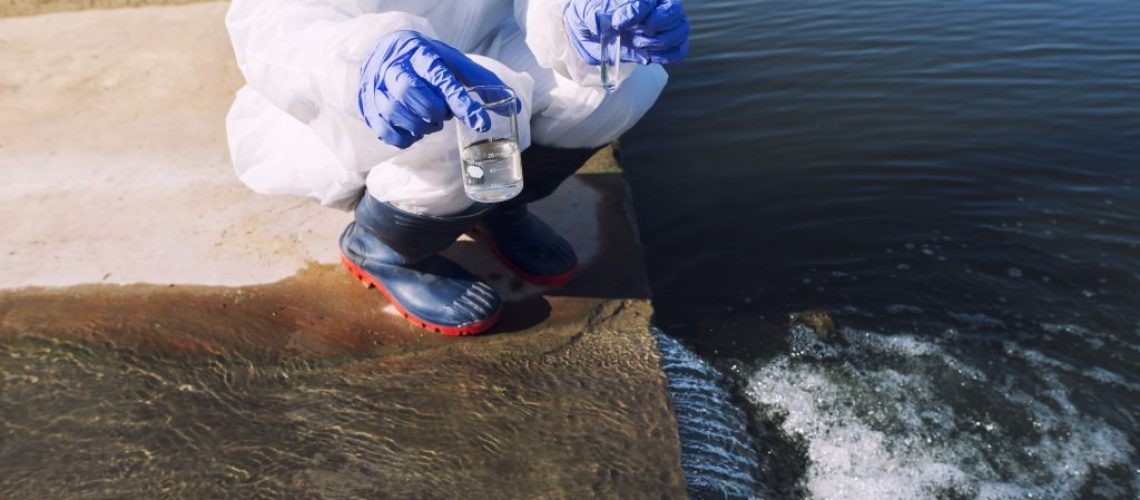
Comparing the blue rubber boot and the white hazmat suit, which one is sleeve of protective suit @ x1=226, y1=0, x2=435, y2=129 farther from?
the blue rubber boot

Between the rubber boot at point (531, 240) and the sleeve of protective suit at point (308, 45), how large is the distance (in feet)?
2.31

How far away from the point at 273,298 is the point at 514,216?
0.72 m

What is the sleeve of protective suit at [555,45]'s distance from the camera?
7.21 ft

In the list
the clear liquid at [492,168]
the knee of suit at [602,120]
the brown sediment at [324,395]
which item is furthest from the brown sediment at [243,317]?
the clear liquid at [492,168]

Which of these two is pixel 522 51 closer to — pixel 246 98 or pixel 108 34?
pixel 246 98

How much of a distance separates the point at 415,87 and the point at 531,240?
3.44ft

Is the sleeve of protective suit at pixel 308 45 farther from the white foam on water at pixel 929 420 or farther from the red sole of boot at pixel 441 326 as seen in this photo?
the white foam on water at pixel 929 420

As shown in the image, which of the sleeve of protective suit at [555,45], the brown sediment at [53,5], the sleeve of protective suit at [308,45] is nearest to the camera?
the sleeve of protective suit at [308,45]

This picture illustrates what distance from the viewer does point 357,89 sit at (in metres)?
1.86

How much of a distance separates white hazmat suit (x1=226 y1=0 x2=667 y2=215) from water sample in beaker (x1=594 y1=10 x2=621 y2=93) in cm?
7

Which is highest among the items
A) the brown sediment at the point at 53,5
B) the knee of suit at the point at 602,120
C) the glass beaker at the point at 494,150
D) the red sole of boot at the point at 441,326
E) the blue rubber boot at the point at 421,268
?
the glass beaker at the point at 494,150

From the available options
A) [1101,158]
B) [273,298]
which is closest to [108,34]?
[273,298]

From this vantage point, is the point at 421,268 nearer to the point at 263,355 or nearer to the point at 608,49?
the point at 263,355

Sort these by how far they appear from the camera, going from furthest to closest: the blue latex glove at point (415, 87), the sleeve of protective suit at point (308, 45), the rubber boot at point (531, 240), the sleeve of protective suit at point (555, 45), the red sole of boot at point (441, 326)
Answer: the rubber boot at point (531, 240) → the red sole of boot at point (441, 326) → the sleeve of protective suit at point (555, 45) → the sleeve of protective suit at point (308, 45) → the blue latex glove at point (415, 87)
